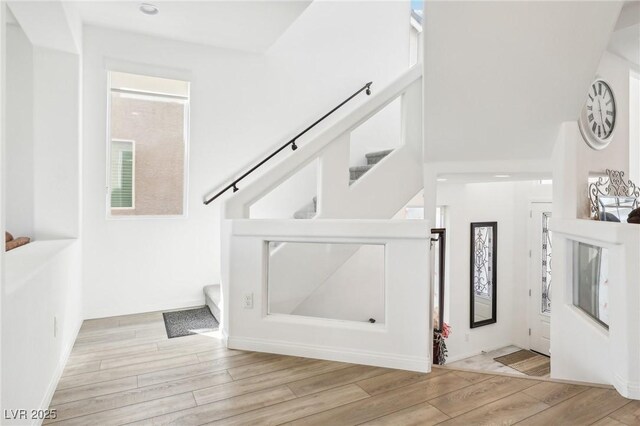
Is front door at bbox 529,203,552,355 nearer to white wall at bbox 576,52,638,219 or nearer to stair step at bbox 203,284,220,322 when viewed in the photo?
white wall at bbox 576,52,638,219

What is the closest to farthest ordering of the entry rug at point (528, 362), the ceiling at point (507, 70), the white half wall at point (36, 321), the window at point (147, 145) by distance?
the white half wall at point (36, 321)
the ceiling at point (507, 70)
the window at point (147, 145)
the entry rug at point (528, 362)

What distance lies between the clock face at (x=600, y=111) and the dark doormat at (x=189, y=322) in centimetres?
407

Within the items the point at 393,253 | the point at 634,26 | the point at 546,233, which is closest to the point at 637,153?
the point at 546,233

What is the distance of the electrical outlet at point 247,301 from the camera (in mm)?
2922

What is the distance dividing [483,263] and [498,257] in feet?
1.00

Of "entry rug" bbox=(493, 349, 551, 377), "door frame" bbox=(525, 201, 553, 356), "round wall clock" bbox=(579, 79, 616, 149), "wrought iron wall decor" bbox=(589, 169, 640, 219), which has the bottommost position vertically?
"entry rug" bbox=(493, 349, 551, 377)

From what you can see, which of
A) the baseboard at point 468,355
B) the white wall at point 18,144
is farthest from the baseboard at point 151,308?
the baseboard at point 468,355

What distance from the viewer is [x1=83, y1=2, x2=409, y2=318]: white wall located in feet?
12.6

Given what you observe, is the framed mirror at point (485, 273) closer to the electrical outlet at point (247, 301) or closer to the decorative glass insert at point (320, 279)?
the decorative glass insert at point (320, 279)

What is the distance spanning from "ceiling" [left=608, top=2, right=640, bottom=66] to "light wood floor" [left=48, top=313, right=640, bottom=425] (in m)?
3.14

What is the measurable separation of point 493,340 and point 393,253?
521 centimetres

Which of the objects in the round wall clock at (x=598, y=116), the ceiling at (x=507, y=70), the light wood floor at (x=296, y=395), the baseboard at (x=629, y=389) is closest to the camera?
the light wood floor at (x=296, y=395)

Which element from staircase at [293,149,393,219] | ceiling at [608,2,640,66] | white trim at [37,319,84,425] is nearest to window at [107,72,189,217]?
staircase at [293,149,393,219]

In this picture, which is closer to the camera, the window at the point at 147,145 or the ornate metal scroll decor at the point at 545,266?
the window at the point at 147,145
